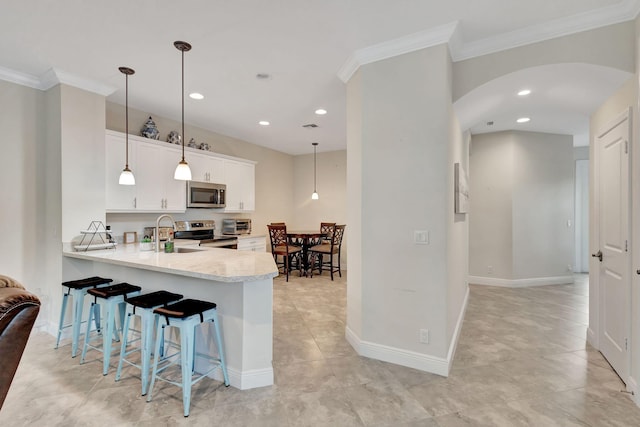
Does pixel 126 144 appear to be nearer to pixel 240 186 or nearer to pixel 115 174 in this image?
pixel 115 174

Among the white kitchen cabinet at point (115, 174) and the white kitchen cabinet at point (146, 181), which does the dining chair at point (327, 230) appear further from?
the white kitchen cabinet at point (115, 174)

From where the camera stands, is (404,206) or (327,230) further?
(327,230)

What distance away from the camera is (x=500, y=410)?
6.70 ft

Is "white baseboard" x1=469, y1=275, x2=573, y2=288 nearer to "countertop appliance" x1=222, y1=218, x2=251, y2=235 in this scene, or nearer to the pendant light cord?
"countertop appliance" x1=222, y1=218, x2=251, y2=235

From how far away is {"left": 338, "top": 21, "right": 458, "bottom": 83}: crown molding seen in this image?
7.89 feet

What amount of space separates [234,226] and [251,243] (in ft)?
1.43

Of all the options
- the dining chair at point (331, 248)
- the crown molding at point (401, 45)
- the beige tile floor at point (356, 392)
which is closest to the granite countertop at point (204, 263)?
the beige tile floor at point (356, 392)

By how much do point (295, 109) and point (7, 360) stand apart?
150 inches

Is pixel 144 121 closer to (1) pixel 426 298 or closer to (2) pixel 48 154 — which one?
(2) pixel 48 154

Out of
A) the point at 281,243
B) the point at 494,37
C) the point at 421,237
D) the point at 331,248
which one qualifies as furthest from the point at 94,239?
the point at 494,37

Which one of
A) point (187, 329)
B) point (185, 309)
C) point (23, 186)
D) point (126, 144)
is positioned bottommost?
point (187, 329)

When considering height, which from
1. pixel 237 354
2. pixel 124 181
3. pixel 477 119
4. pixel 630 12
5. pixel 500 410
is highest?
pixel 630 12

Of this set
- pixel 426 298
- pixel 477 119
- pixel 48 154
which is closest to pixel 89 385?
pixel 48 154

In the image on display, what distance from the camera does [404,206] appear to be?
261cm
